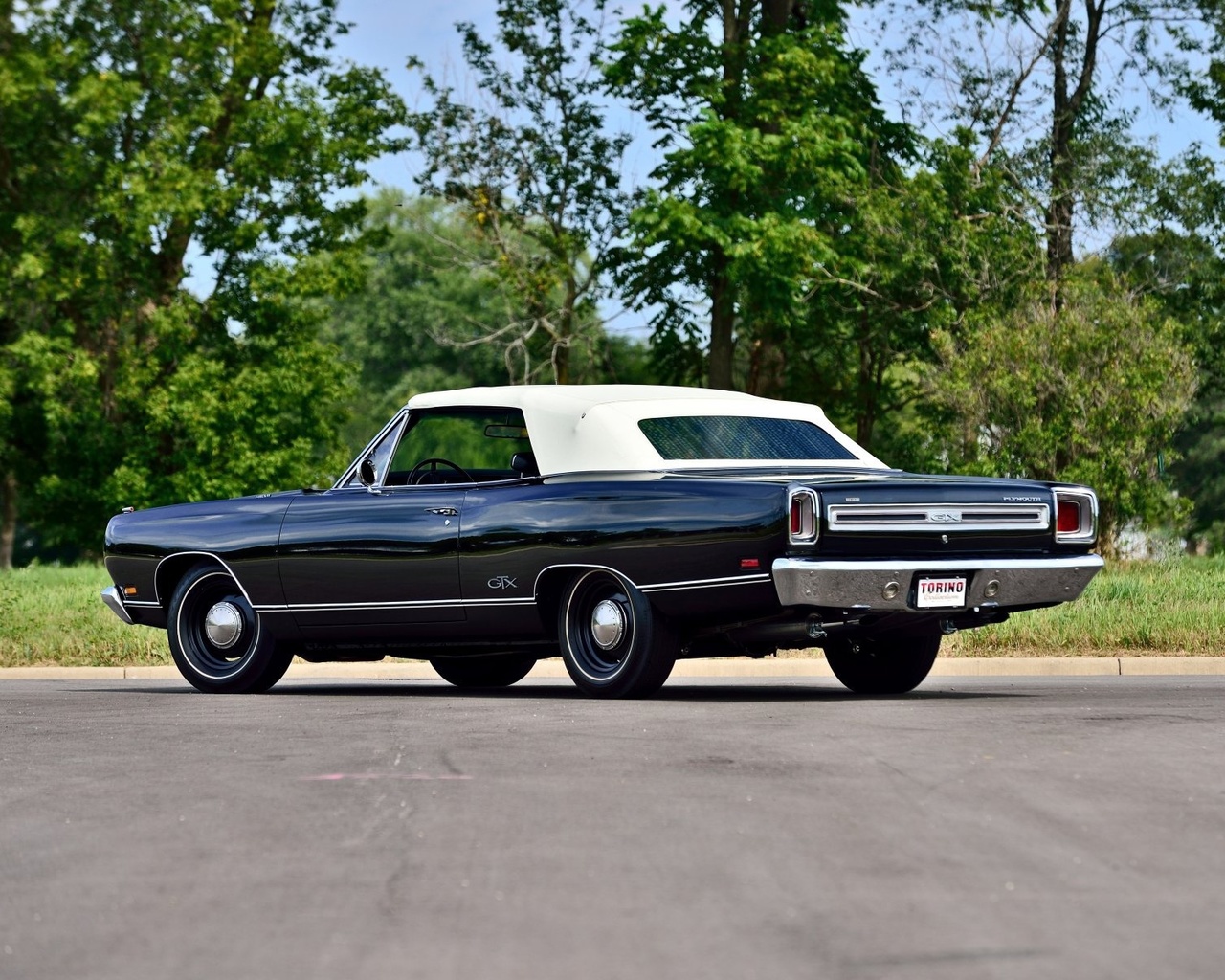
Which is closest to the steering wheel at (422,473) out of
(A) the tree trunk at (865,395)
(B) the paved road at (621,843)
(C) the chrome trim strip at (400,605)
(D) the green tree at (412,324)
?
(C) the chrome trim strip at (400,605)

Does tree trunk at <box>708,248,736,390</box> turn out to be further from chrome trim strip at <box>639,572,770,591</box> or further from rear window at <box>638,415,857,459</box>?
chrome trim strip at <box>639,572,770,591</box>

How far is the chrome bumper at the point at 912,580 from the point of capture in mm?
11383

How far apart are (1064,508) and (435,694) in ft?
14.5

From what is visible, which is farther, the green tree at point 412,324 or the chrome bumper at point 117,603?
the green tree at point 412,324

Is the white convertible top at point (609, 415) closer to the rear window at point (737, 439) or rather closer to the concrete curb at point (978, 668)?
the rear window at point (737, 439)

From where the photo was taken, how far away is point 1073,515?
12.5 meters

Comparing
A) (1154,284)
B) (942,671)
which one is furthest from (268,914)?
(1154,284)

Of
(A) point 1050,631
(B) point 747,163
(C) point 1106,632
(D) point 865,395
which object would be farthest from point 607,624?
(D) point 865,395

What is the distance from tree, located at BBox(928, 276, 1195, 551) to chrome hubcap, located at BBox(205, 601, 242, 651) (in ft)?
59.3

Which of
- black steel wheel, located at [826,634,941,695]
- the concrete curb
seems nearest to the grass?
the concrete curb

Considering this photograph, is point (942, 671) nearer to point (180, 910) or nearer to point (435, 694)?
point (435, 694)

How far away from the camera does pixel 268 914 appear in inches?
248

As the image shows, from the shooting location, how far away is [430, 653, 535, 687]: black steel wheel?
49.6 ft

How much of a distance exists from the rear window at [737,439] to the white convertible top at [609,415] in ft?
0.17
